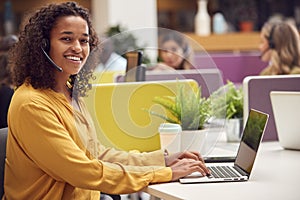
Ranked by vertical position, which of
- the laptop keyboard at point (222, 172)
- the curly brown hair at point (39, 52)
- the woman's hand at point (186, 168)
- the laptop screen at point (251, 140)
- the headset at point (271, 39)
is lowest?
the laptop keyboard at point (222, 172)

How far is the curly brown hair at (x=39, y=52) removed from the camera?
213 cm

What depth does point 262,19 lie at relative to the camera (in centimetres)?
876

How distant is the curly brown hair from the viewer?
213cm

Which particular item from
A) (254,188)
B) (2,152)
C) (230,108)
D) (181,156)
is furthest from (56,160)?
(230,108)

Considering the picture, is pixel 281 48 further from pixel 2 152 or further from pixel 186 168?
pixel 2 152

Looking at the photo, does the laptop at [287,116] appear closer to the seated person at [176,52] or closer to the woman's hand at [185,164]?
the woman's hand at [185,164]

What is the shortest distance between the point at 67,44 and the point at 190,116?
2.00ft

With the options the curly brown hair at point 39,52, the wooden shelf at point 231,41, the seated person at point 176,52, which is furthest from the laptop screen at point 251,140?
the wooden shelf at point 231,41

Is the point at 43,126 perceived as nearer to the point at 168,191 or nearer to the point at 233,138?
the point at 168,191

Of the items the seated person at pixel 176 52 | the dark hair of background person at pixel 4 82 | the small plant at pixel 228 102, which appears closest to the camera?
the small plant at pixel 228 102

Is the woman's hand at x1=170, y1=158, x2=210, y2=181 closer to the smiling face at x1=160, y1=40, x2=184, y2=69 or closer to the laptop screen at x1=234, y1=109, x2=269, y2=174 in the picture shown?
the laptop screen at x1=234, y1=109, x2=269, y2=174

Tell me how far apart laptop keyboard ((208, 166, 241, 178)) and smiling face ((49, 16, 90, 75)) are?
1.81ft

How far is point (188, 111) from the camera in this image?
8.25 ft

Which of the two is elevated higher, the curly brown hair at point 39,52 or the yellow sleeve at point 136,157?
the curly brown hair at point 39,52
